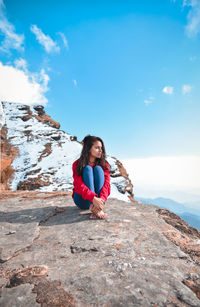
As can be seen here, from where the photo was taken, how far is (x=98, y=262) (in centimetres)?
174

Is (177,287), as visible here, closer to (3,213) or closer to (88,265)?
(88,265)

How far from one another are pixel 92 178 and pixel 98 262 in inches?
63.3

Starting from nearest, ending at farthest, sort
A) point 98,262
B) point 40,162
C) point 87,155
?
point 98,262 < point 87,155 < point 40,162

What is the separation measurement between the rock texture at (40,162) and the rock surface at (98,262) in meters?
7.08

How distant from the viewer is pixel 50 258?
1887 millimetres

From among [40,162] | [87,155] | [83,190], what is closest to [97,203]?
[83,190]

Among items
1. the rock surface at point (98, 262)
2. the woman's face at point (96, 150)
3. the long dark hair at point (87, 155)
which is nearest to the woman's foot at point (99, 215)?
the rock surface at point (98, 262)

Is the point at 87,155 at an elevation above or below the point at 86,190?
above

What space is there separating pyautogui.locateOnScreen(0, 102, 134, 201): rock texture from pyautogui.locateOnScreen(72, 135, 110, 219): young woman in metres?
6.66

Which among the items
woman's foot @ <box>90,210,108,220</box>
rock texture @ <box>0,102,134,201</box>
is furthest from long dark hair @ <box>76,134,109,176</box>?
rock texture @ <box>0,102,134,201</box>

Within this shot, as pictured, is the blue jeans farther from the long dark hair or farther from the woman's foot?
the woman's foot

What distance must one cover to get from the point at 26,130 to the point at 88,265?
139 ft

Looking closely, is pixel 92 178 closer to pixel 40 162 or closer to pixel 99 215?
pixel 99 215

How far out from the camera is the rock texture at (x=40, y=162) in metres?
14.4
